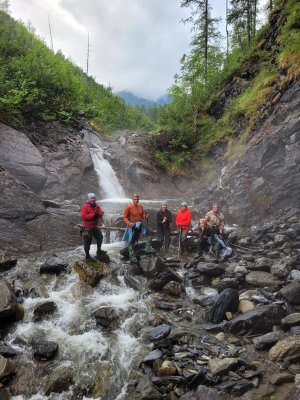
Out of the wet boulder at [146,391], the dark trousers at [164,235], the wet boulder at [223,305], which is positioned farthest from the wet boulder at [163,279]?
the wet boulder at [146,391]

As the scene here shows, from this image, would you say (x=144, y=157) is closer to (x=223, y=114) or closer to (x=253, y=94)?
(x=223, y=114)

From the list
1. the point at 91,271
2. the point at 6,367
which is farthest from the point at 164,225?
the point at 6,367

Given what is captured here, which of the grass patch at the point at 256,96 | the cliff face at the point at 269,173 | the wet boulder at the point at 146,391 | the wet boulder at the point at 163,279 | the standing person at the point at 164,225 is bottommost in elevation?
the wet boulder at the point at 146,391

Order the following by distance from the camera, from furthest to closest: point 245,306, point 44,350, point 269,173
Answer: point 269,173 < point 245,306 < point 44,350

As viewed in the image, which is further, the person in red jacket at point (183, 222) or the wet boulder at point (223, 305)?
the person in red jacket at point (183, 222)

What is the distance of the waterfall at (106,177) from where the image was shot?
84.2 ft

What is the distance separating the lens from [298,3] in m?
21.4

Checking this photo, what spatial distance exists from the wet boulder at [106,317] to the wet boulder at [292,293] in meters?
4.46

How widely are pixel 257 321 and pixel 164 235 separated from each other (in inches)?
263

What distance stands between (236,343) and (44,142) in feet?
66.8

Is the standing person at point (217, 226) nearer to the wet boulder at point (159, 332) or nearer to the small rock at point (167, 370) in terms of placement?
the wet boulder at point (159, 332)

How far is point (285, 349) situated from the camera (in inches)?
256

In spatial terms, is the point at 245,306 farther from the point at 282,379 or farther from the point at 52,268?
the point at 52,268

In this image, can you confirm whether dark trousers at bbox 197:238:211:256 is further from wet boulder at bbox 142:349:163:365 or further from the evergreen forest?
the evergreen forest
